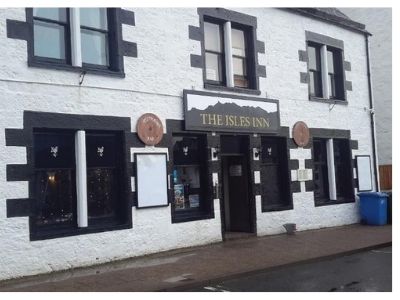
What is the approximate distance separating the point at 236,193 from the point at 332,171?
359cm

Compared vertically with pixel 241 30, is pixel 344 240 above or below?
below

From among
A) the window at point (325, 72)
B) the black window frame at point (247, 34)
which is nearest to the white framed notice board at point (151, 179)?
the black window frame at point (247, 34)

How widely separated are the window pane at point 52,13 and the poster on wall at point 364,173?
9.90 metres

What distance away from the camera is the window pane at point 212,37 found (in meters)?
11.6

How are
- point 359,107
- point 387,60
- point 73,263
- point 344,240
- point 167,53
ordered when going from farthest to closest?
point 387,60 → point 359,107 → point 344,240 → point 167,53 → point 73,263

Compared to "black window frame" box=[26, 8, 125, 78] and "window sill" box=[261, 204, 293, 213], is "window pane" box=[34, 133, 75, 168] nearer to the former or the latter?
"black window frame" box=[26, 8, 125, 78]

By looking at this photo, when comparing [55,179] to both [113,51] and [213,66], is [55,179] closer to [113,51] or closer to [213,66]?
[113,51]

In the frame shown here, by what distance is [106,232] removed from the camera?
923 cm

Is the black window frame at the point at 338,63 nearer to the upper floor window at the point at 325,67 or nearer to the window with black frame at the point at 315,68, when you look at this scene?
Answer: the upper floor window at the point at 325,67

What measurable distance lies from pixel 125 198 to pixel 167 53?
3.36 m

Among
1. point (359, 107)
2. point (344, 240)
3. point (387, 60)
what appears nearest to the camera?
point (344, 240)

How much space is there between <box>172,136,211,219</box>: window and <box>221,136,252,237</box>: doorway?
2.23ft
